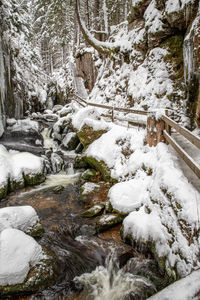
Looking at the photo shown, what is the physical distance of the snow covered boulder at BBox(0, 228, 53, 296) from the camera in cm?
336

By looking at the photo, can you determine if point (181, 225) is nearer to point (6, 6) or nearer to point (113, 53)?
point (113, 53)

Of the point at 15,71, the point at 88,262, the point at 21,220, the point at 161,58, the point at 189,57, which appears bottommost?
the point at 88,262

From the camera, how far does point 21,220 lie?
15.7 ft

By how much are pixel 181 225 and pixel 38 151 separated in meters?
10.8

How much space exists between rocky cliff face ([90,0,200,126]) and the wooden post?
2388mm

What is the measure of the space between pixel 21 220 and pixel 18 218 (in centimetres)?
9

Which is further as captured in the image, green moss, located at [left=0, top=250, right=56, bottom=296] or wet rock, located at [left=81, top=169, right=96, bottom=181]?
wet rock, located at [left=81, top=169, right=96, bottom=181]

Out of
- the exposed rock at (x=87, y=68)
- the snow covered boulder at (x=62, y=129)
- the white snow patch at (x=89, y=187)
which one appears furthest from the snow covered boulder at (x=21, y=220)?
the exposed rock at (x=87, y=68)

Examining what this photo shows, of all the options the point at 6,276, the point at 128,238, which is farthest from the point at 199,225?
the point at 6,276

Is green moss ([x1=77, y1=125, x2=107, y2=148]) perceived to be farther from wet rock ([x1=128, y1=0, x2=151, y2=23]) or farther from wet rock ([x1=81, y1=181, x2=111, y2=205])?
wet rock ([x1=128, y1=0, x2=151, y2=23])

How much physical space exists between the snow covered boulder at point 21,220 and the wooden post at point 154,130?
4129 mm

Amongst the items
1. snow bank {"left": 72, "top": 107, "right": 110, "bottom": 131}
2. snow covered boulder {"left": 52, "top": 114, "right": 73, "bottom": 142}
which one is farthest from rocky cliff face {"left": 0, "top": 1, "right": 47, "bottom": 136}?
snow bank {"left": 72, "top": 107, "right": 110, "bottom": 131}

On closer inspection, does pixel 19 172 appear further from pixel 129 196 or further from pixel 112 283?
pixel 112 283

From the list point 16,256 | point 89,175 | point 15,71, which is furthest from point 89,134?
point 15,71
